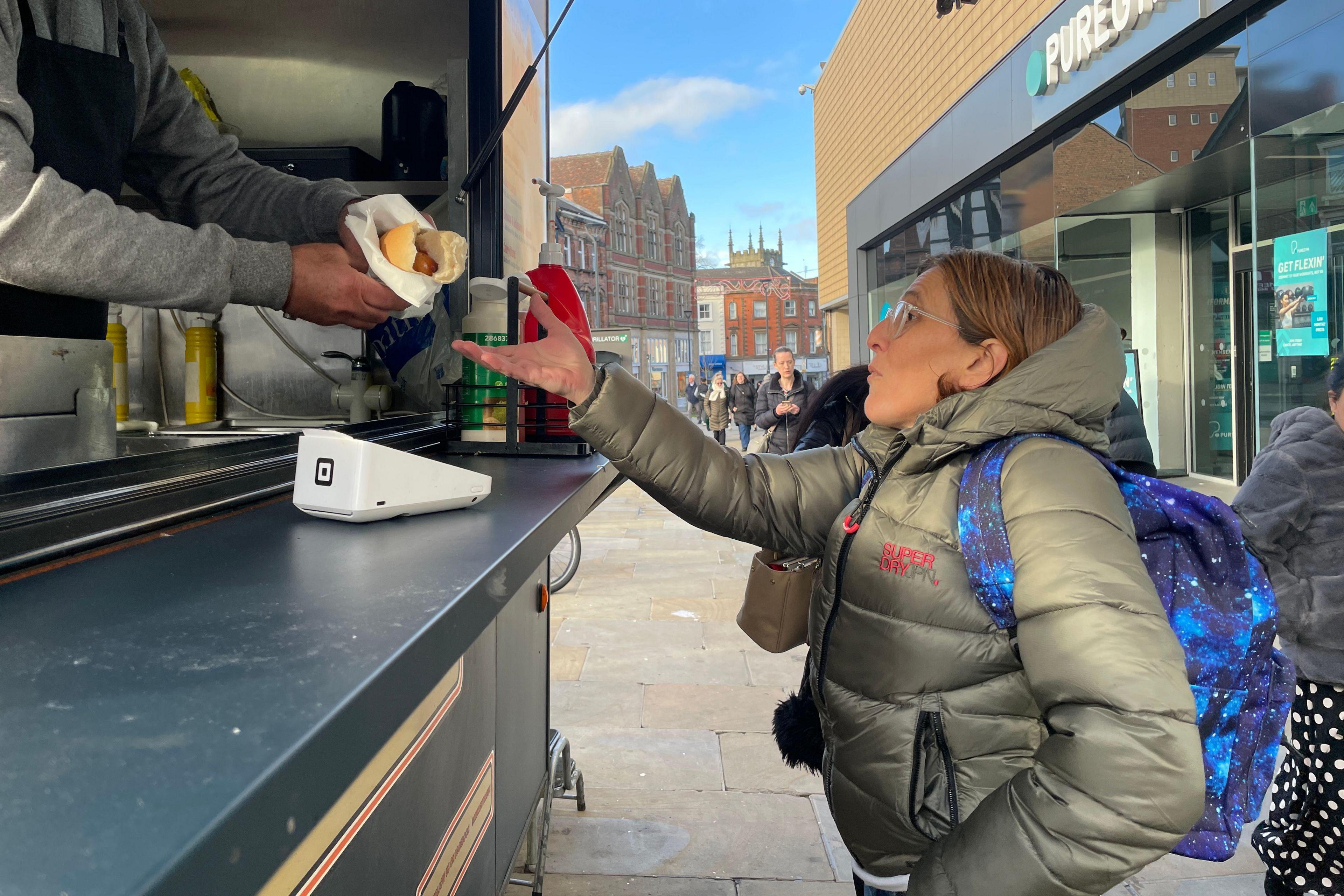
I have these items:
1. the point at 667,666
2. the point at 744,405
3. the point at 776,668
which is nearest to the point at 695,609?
the point at 667,666

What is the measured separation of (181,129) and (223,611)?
1.46 metres

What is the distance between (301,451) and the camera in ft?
3.83

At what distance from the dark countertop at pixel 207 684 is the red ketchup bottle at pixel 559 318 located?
1012mm

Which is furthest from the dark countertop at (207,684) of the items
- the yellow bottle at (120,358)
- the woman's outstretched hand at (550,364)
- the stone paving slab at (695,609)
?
the stone paving slab at (695,609)

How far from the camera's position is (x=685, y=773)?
3.77 m

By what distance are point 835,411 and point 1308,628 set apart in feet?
5.44

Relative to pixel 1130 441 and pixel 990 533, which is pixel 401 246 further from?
pixel 1130 441

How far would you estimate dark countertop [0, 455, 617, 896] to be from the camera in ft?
1.17

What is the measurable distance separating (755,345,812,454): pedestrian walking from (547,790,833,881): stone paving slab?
6336 mm

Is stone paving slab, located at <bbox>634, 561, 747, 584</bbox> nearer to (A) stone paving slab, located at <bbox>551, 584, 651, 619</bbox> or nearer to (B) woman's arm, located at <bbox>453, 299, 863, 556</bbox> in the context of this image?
(A) stone paving slab, located at <bbox>551, 584, 651, 619</bbox>

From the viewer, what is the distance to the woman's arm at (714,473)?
1.69 meters

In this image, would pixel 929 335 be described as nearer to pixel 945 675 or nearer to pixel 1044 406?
pixel 1044 406

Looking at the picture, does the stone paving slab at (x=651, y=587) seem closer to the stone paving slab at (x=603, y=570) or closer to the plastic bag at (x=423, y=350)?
the stone paving slab at (x=603, y=570)

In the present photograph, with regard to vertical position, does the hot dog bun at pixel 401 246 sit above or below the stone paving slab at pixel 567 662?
above
